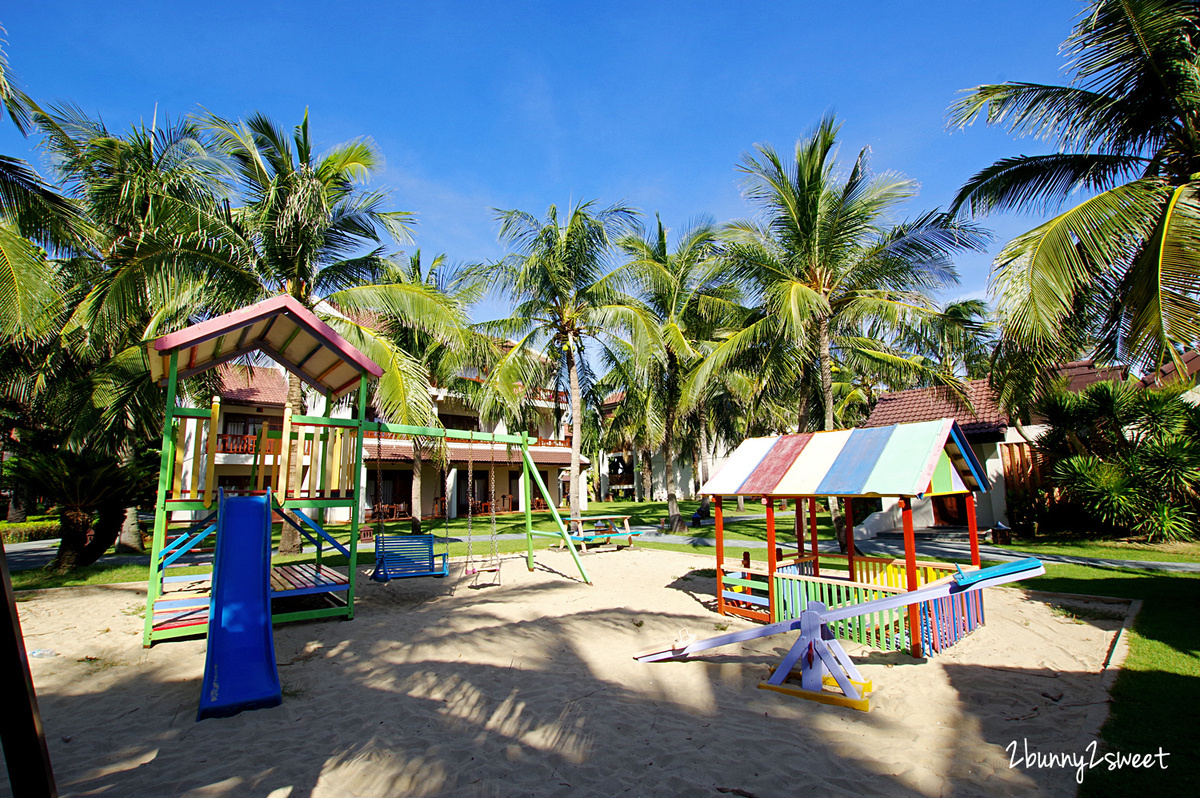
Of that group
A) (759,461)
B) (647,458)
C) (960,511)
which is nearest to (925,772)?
(759,461)

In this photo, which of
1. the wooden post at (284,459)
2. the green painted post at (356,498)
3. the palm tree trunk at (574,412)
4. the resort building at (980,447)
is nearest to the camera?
the wooden post at (284,459)

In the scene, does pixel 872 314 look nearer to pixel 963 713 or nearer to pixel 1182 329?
pixel 1182 329

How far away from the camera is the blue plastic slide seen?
529cm

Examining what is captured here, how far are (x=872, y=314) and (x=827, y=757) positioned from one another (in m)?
10.7

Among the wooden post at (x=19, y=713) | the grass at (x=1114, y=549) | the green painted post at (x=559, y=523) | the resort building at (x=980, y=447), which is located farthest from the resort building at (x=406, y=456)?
the wooden post at (x=19, y=713)

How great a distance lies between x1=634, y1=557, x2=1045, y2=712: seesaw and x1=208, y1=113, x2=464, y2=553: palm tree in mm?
9205

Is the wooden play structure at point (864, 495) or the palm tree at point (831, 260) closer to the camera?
the wooden play structure at point (864, 495)

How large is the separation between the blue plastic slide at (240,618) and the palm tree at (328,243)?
581 centimetres

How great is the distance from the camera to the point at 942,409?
19.0 m

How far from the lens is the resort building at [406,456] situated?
25.3 m

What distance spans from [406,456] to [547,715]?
24.7 metres

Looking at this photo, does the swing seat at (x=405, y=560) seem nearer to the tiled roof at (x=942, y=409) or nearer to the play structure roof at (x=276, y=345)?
the play structure roof at (x=276, y=345)

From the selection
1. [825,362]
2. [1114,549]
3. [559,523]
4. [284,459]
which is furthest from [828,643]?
[1114,549]

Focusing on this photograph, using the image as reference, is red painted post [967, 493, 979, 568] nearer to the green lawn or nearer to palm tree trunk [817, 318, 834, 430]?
the green lawn
